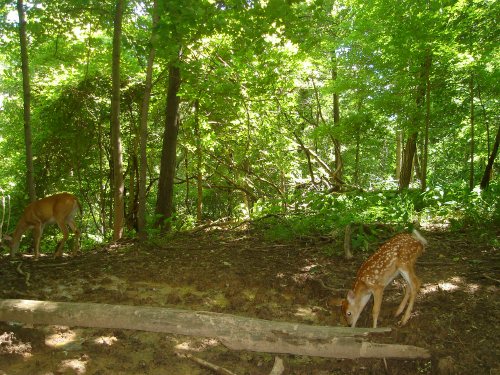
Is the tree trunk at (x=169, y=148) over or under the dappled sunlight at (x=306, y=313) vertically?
over

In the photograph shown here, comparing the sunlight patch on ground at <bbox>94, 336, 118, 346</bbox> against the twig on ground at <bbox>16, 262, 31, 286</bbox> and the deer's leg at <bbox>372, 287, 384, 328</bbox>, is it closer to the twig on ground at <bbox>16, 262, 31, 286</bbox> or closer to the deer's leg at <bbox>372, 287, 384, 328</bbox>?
the twig on ground at <bbox>16, 262, 31, 286</bbox>

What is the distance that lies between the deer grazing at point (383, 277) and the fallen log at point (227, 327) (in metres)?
0.42

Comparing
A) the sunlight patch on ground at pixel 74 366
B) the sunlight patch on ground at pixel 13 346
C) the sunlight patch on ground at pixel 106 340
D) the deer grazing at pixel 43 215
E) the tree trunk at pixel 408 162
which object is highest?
the tree trunk at pixel 408 162

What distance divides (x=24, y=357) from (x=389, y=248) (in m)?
4.16

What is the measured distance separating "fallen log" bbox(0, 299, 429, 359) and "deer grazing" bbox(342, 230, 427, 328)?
1.36 ft

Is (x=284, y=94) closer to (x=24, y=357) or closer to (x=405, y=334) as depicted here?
(x=405, y=334)

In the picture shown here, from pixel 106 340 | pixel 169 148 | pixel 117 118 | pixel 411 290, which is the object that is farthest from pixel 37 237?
pixel 411 290

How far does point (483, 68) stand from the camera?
9016 millimetres

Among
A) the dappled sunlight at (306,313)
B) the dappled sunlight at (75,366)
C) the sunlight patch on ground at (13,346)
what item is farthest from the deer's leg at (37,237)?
the dappled sunlight at (306,313)

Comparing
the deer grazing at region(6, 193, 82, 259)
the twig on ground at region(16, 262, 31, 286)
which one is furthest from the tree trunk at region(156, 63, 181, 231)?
the twig on ground at region(16, 262, 31, 286)

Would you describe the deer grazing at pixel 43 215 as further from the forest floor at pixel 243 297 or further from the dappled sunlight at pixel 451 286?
the dappled sunlight at pixel 451 286

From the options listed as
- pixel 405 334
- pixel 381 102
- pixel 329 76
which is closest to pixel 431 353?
pixel 405 334

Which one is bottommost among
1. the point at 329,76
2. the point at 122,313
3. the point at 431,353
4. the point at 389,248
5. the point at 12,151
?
the point at 431,353

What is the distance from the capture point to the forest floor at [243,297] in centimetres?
421
